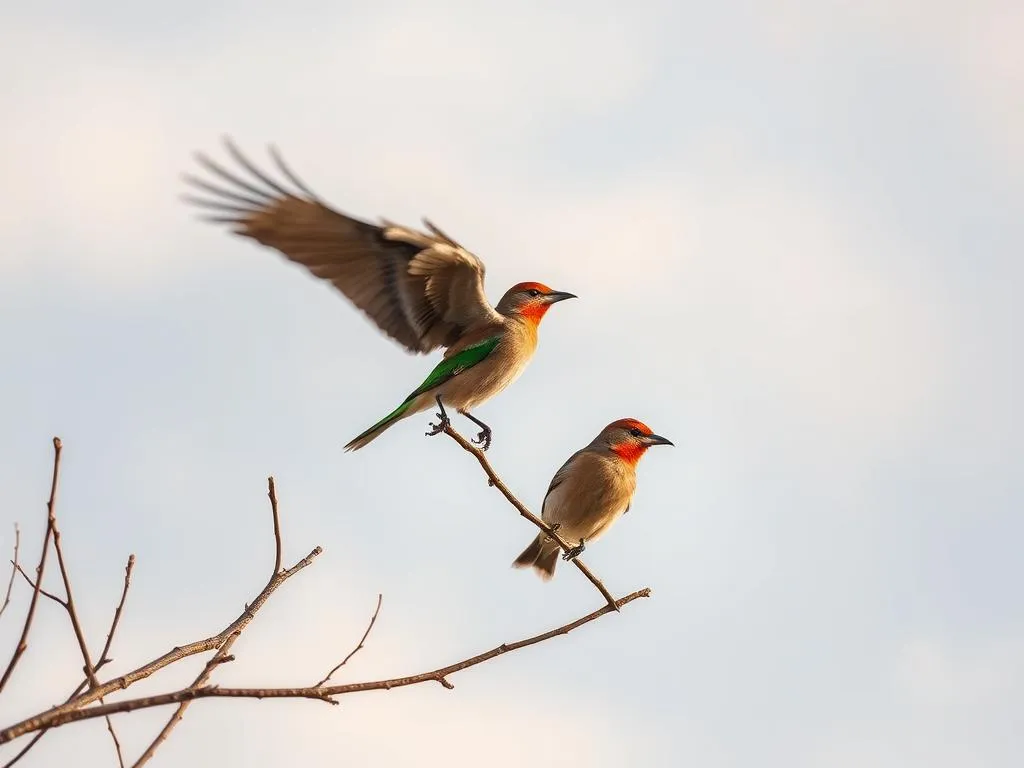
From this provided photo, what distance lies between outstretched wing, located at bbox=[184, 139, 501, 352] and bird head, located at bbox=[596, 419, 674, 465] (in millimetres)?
2848

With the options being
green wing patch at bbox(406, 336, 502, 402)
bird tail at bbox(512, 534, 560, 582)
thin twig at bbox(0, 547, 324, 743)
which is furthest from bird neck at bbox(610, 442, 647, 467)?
thin twig at bbox(0, 547, 324, 743)

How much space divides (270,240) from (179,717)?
3774 mm

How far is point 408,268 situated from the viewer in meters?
8.38

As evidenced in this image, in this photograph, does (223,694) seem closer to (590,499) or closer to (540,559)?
(590,499)

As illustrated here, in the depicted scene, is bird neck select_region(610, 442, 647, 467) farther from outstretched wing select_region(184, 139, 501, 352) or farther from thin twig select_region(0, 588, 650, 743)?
thin twig select_region(0, 588, 650, 743)

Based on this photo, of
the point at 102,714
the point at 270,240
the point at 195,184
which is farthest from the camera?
the point at 270,240

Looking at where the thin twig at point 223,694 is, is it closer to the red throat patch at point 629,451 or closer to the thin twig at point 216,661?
the thin twig at point 216,661

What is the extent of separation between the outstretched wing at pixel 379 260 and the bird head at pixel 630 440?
2.85m

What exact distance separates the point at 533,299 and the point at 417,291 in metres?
1.25

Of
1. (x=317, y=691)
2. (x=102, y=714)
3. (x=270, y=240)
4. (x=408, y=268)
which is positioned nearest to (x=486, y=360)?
(x=408, y=268)

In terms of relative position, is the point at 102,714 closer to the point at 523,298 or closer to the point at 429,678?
the point at 429,678

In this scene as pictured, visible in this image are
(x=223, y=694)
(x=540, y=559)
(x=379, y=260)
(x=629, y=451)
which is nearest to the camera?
(x=223, y=694)

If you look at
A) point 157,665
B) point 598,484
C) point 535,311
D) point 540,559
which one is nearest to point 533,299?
point 535,311

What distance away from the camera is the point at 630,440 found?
37.6 ft
